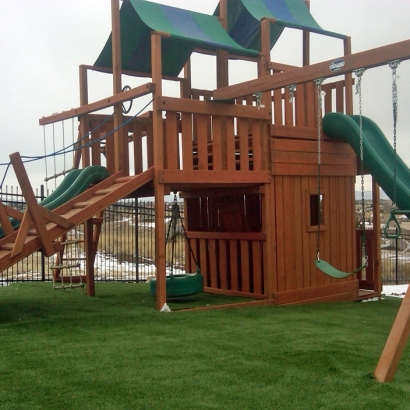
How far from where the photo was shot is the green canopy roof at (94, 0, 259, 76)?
9.56 m

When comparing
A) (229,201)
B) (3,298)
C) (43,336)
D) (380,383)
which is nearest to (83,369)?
(43,336)

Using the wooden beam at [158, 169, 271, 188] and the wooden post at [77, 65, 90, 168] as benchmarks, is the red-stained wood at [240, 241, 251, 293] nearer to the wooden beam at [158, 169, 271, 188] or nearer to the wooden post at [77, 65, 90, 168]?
the wooden beam at [158, 169, 271, 188]

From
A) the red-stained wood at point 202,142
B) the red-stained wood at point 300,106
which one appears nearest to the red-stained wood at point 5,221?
the red-stained wood at point 202,142

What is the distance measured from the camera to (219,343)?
6184mm

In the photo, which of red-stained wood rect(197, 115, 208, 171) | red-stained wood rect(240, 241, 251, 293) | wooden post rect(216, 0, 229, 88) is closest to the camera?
red-stained wood rect(197, 115, 208, 171)

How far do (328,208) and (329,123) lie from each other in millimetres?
1499

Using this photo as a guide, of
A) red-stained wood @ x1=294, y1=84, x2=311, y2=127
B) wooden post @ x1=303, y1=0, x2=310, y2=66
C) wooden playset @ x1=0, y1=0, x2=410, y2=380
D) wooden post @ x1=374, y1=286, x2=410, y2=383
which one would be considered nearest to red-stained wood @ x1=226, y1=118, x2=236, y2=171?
wooden playset @ x1=0, y1=0, x2=410, y2=380

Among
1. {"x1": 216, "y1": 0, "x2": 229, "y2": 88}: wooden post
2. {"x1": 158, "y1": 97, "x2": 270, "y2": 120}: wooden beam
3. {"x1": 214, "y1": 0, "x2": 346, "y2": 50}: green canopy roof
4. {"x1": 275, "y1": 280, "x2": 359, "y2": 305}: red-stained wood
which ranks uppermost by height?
{"x1": 214, "y1": 0, "x2": 346, "y2": 50}: green canopy roof

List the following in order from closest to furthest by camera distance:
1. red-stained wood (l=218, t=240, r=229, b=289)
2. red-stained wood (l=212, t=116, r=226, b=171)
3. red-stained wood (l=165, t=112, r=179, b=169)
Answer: red-stained wood (l=165, t=112, r=179, b=169) < red-stained wood (l=212, t=116, r=226, b=171) < red-stained wood (l=218, t=240, r=229, b=289)

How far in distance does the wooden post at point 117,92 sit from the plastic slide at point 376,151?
11.9 ft

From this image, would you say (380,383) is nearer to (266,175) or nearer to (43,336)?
(43,336)

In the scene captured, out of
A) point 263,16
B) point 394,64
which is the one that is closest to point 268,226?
point 394,64

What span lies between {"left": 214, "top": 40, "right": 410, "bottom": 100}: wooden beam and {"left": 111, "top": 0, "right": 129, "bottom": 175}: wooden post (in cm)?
160

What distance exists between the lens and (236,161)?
1026cm
